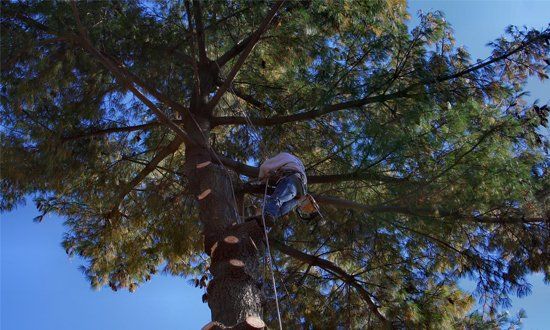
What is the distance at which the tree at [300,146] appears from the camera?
3779 millimetres

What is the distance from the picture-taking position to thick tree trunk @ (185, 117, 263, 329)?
297 centimetres

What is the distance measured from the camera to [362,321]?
493 cm

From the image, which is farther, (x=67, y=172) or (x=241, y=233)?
(x=67, y=172)

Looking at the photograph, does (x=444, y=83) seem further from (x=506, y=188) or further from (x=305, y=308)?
(x=305, y=308)

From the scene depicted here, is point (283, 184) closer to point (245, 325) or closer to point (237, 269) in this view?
point (237, 269)

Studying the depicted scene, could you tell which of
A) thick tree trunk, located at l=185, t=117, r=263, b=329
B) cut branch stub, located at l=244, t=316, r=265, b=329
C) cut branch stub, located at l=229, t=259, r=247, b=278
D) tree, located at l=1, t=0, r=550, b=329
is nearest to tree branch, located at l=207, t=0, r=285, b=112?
tree, located at l=1, t=0, r=550, b=329

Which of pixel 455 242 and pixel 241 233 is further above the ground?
pixel 455 242

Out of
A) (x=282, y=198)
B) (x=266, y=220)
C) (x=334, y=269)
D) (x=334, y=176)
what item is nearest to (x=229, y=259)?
(x=266, y=220)

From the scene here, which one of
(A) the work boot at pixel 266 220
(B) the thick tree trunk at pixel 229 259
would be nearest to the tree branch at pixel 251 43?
(B) the thick tree trunk at pixel 229 259

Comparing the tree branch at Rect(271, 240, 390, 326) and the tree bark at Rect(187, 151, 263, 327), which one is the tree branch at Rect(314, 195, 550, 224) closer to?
the tree bark at Rect(187, 151, 263, 327)

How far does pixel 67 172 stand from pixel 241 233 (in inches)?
91.9

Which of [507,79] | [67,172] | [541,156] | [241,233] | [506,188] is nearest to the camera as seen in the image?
[241,233]

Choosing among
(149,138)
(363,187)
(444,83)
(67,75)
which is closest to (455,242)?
(363,187)

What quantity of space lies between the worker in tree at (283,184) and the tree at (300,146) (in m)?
0.16
